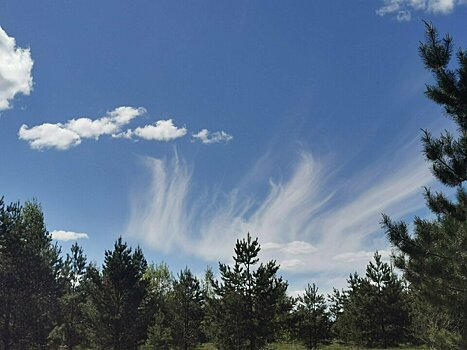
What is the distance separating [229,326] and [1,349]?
640 inches

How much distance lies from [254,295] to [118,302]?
1059cm

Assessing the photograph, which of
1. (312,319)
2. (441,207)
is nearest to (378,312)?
(312,319)

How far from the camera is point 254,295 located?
2662 centimetres

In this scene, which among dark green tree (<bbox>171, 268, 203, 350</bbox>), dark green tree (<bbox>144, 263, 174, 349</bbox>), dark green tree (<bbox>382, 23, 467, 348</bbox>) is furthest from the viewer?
dark green tree (<bbox>171, 268, 203, 350</bbox>)

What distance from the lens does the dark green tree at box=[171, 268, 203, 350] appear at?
4103cm

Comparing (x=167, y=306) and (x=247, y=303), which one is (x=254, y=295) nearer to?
(x=247, y=303)

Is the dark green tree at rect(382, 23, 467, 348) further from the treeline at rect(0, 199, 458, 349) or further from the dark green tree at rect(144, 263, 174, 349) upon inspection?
the dark green tree at rect(144, 263, 174, 349)

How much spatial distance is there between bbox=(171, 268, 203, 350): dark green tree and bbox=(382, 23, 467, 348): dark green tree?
3147 cm

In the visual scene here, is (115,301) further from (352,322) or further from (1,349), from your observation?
(352,322)

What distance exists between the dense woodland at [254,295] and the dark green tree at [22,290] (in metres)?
0.07

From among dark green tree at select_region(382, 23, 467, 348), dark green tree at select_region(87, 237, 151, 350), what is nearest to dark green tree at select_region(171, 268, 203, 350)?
dark green tree at select_region(87, 237, 151, 350)

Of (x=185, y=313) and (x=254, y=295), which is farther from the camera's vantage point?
(x=185, y=313)

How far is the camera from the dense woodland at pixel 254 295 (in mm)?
11820

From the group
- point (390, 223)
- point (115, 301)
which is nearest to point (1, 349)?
point (115, 301)
